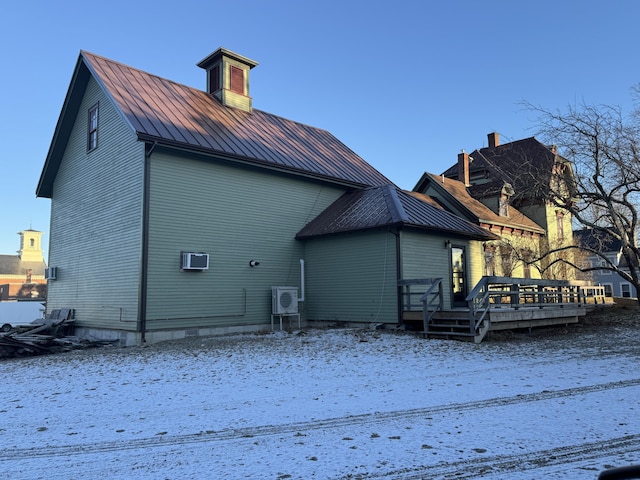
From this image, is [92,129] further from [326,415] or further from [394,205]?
[326,415]

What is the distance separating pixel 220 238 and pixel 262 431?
923cm

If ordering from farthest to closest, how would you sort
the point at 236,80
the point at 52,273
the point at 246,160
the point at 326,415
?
the point at 236,80 < the point at 52,273 < the point at 246,160 < the point at 326,415

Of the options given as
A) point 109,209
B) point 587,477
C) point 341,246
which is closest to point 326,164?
point 341,246

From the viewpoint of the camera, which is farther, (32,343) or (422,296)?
(422,296)

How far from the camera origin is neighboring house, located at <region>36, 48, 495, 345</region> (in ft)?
39.9

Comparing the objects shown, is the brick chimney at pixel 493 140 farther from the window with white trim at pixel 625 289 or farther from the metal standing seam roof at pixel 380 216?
the window with white trim at pixel 625 289

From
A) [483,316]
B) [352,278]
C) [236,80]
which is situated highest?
[236,80]

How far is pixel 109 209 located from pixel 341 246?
6774 mm

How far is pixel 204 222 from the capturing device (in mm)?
13008

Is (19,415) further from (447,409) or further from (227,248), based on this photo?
(227,248)

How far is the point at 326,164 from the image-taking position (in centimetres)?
1666

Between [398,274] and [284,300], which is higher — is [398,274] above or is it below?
above

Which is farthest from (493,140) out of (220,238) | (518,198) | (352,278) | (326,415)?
(326,415)

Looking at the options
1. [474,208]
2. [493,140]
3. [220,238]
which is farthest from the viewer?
[493,140]
